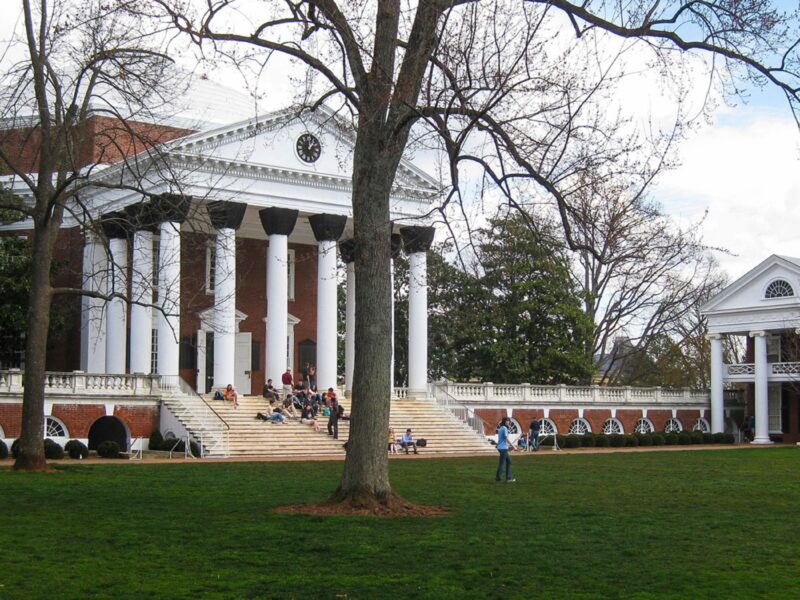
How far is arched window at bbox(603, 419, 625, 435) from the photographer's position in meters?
56.8

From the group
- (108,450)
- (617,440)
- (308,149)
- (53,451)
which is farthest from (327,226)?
(617,440)

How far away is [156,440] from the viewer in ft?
128

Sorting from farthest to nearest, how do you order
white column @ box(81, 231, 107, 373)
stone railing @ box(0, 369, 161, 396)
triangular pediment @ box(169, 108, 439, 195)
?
white column @ box(81, 231, 107, 373), triangular pediment @ box(169, 108, 439, 195), stone railing @ box(0, 369, 161, 396)

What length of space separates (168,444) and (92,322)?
777 centimetres

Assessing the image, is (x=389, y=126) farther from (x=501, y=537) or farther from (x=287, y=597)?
(x=287, y=597)

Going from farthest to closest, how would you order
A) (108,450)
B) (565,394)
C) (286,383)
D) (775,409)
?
(775,409)
(565,394)
(286,383)
(108,450)

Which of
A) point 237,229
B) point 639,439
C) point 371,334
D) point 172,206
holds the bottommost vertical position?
point 639,439

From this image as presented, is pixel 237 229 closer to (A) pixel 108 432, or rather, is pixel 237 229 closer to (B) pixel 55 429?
(A) pixel 108 432

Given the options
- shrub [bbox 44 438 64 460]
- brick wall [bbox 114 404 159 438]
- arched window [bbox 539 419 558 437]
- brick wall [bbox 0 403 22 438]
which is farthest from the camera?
arched window [bbox 539 419 558 437]

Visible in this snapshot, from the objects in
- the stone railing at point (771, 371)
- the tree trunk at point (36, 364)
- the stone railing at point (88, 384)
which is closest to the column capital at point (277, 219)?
the stone railing at point (88, 384)

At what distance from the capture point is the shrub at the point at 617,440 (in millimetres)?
50731

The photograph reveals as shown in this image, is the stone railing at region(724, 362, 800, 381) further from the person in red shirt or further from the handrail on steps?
the handrail on steps

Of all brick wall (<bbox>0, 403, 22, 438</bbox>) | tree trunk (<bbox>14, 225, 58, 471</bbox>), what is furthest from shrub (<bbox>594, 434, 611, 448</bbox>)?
tree trunk (<bbox>14, 225, 58, 471</bbox>)

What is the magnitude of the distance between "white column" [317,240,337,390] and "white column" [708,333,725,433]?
25.2 m
